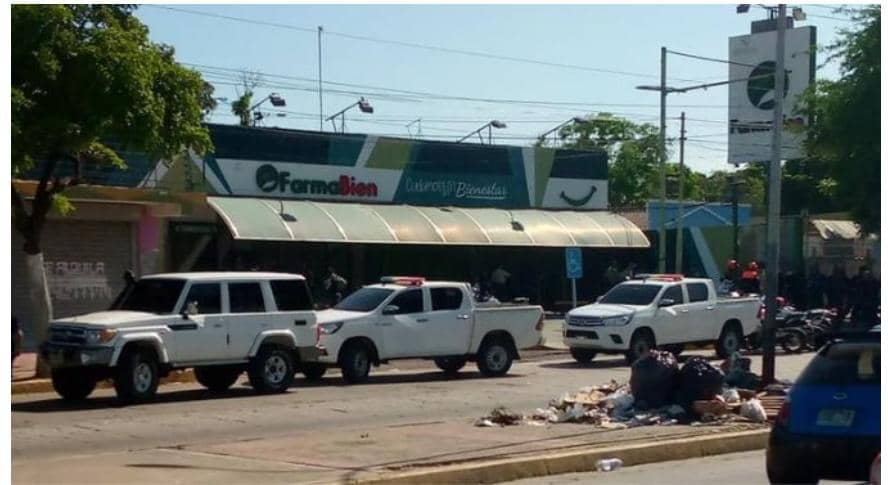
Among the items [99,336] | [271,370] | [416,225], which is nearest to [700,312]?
[416,225]

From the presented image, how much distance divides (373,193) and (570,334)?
12682 mm

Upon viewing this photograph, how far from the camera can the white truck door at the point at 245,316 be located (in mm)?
21109

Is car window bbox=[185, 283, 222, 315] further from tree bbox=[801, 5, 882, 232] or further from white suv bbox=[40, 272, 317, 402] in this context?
tree bbox=[801, 5, 882, 232]

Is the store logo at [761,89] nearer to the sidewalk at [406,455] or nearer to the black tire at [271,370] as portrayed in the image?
the black tire at [271,370]

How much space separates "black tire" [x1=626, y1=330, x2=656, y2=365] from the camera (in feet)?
94.0

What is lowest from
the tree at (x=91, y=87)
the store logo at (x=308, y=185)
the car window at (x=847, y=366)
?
the car window at (x=847, y=366)

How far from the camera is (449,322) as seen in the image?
25125 mm

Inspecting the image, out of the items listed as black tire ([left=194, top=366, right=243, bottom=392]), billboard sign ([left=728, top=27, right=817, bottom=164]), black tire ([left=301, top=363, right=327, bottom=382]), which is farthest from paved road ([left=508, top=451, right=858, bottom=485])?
billboard sign ([left=728, top=27, right=817, bottom=164])

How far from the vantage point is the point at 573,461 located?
13.9 m

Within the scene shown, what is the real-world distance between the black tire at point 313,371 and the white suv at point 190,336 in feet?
6.05

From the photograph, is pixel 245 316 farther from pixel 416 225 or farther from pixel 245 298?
pixel 416 225

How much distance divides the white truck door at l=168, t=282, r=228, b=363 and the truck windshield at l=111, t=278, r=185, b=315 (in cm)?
20

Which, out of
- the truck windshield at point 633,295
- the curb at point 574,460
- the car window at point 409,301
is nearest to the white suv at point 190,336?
the car window at point 409,301

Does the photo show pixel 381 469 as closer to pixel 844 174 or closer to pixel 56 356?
pixel 56 356
